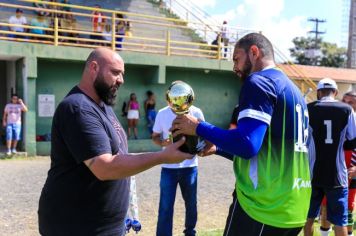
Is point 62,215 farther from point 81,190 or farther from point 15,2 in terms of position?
point 15,2

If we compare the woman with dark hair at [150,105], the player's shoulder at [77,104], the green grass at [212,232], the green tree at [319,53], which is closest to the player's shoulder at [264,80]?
the player's shoulder at [77,104]

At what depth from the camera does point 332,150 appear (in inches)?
203

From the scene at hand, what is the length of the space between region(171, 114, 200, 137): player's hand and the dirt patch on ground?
3.50 m

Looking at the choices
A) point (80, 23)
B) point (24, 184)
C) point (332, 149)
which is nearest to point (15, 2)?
point (80, 23)

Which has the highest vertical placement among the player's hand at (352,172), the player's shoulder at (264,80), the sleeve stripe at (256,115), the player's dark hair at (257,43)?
the player's dark hair at (257,43)

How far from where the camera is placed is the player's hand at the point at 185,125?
2773 millimetres

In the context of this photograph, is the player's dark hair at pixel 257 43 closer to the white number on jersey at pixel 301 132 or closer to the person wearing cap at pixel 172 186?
the white number on jersey at pixel 301 132

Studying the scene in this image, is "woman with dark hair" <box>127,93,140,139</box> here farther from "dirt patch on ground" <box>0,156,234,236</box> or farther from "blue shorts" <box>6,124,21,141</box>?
"dirt patch on ground" <box>0,156,234,236</box>

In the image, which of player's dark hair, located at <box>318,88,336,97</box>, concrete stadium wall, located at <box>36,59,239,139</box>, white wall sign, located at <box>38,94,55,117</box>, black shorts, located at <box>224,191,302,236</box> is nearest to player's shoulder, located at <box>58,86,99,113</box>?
black shorts, located at <box>224,191,302,236</box>

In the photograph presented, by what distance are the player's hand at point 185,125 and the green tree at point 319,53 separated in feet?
179

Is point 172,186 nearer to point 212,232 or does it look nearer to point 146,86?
point 212,232

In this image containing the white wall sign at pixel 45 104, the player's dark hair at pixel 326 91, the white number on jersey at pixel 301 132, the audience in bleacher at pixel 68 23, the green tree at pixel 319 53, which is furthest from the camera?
the green tree at pixel 319 53

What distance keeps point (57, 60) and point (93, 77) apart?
41.2 feet

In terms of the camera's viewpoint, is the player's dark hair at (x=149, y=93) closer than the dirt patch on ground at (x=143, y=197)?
No
